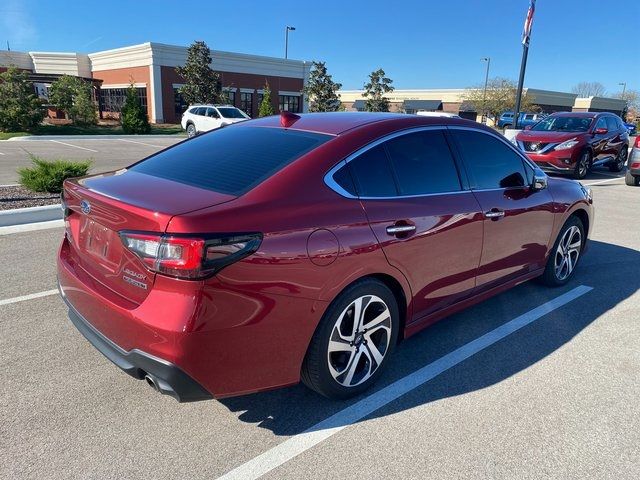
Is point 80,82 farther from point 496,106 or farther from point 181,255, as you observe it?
point 496,106

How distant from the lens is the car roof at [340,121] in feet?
10.7

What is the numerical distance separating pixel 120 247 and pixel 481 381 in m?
2.47

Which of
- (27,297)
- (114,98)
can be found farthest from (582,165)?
(114,98)

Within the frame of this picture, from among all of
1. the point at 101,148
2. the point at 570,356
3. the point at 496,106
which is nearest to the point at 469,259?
the point at 570,356

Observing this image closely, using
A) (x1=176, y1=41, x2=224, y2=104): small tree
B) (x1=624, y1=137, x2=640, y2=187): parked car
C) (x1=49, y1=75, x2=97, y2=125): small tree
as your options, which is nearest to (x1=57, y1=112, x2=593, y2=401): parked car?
(x1=624, y1=137, x2=640, y2=187): parked car

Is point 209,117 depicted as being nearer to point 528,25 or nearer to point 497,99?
point 528,25

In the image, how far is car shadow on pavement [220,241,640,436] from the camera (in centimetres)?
299

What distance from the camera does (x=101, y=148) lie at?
2017 centimetres

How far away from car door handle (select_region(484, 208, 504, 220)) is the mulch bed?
21.8 ft

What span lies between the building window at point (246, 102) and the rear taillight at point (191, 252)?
40.7m

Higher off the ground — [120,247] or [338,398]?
[120,247]

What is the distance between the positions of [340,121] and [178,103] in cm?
3747

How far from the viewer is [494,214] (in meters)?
3.82

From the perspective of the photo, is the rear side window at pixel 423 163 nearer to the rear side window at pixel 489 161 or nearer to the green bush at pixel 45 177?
the rear side window at pixel 489 161
